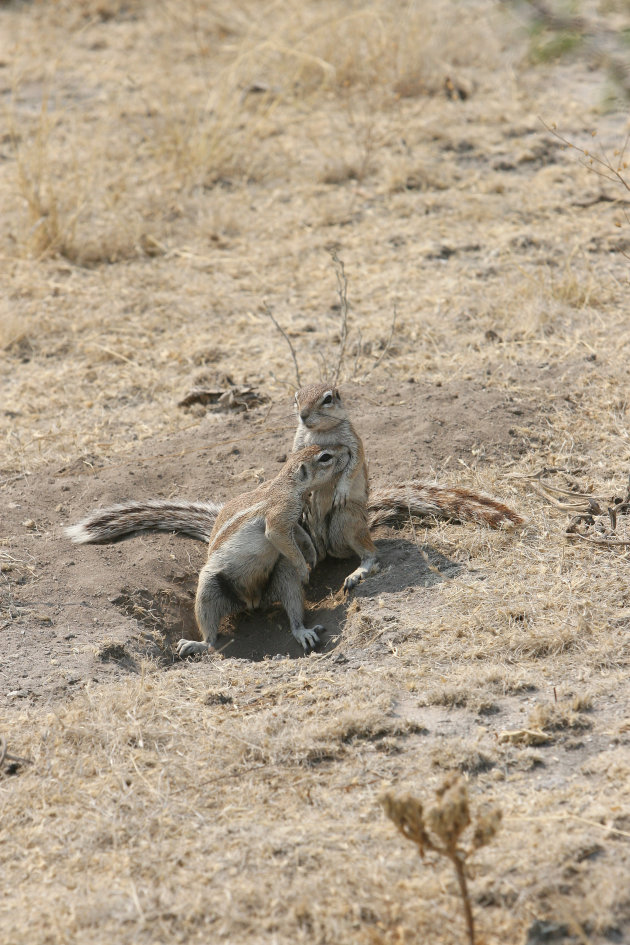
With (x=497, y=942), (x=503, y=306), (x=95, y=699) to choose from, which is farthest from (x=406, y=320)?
(x=497, y=942)

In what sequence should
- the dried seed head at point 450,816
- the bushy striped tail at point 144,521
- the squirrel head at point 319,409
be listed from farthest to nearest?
the bushy striped tail at point 144,521 → the squirrel head at point 319,409 → the dried seed head at point 450,816

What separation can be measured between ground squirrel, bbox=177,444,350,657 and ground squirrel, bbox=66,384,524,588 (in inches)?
5.0

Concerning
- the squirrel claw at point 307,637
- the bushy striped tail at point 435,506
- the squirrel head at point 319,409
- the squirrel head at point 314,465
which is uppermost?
the squirrel head at point 319,409

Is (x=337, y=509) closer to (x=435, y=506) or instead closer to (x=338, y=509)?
(x=338, y=509)

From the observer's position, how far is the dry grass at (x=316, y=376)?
323cm

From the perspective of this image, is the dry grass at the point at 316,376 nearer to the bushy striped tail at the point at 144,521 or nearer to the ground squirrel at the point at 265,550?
the bushy striped tail at the point at 144,521

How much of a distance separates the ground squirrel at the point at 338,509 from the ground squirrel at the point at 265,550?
13cm

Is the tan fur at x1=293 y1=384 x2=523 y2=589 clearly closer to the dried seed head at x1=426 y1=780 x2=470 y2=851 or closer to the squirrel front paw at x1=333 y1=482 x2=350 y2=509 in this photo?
the squirrel front paw at x1=333 y1=482 x2=350 y2=509

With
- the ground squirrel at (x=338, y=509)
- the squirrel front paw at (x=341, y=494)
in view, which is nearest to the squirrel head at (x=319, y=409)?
the ground squirrel at (x=338, y=509)

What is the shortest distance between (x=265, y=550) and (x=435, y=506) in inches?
37.9

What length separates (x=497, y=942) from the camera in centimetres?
288

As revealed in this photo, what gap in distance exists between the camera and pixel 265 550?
5.29 meters

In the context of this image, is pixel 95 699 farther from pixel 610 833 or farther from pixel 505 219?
pixel 505 219

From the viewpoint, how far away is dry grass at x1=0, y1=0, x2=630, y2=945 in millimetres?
3230
